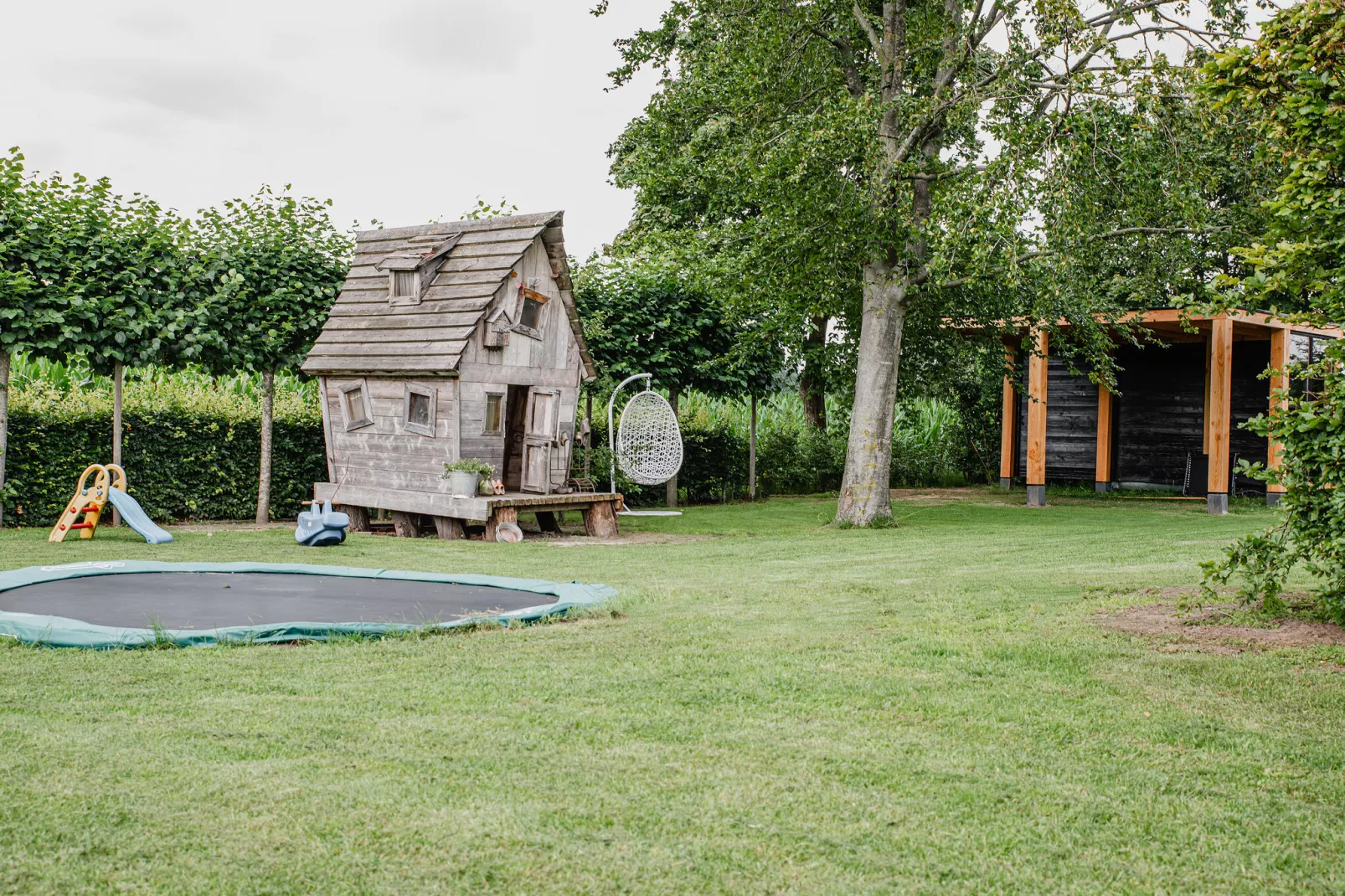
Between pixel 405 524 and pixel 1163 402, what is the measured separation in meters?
13.4

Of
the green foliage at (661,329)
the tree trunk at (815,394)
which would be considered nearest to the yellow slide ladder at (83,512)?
the green foliage at (661,329)

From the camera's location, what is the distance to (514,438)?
14000mm

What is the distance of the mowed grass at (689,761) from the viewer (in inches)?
104

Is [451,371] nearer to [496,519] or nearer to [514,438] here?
[496,519]

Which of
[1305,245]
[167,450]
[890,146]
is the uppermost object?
[890,146]

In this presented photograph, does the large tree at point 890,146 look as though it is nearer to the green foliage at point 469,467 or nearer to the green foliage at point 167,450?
the green foliage at point 469,467

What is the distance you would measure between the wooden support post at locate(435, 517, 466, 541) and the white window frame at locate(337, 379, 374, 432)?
144 centimetres

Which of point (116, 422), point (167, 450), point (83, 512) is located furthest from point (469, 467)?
point (116, 422)

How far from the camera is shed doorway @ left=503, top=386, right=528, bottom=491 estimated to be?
1390 centimetres

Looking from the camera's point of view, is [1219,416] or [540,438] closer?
[540,438]

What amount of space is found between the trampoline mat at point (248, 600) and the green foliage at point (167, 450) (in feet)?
16.3

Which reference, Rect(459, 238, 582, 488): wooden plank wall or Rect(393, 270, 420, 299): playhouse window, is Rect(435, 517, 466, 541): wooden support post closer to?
Rect(459, 238, 582, 488): wooden plank wall

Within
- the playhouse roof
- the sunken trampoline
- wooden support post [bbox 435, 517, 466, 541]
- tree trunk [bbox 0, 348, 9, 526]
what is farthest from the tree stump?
the sunken trampoline

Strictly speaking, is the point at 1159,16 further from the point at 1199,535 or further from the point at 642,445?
the point at 642,445
